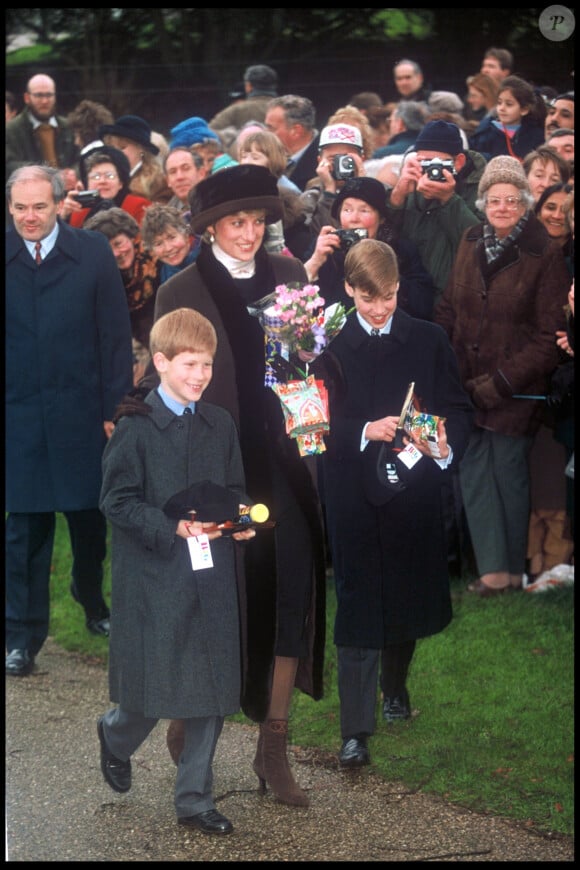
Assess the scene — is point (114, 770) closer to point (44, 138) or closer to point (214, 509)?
point (214, 509)

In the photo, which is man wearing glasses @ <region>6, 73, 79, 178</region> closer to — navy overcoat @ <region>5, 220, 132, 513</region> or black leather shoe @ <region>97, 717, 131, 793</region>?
navy overcoat @ <region>5, 220, 132, 513</region>

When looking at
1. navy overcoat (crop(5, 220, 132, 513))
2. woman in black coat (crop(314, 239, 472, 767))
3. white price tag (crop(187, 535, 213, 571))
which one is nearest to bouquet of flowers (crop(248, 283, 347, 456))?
woman in black coat (crop(314, 239, 472, 767))

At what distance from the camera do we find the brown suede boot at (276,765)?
547 centimetres

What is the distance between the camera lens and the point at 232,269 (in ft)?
18.5

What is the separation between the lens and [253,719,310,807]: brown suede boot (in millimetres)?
5469

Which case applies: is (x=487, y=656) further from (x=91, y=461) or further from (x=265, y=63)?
(x=265, y=63)

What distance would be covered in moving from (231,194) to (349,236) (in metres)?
1.60

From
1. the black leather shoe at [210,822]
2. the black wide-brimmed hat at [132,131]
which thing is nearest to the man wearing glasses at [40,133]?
the black wide-brimmed hat at [132,131]

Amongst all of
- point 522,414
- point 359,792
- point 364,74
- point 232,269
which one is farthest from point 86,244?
point 364,74

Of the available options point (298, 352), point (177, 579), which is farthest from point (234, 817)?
point (298, 352)

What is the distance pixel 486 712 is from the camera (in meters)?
6.41

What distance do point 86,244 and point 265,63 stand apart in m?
6.11

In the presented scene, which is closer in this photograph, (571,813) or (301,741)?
(571,813)

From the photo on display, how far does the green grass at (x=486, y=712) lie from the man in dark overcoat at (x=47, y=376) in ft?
2.17
